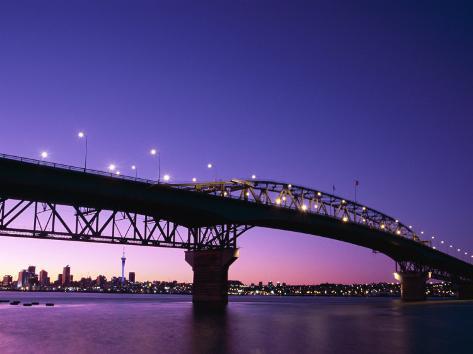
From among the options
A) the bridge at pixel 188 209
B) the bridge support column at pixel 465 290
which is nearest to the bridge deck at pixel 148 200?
the bridge at pixel 188 209

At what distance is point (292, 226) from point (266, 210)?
11366 mm

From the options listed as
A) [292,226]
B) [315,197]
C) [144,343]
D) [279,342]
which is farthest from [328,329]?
[315,197]

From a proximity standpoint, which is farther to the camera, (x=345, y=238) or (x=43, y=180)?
(x=345, y=238)

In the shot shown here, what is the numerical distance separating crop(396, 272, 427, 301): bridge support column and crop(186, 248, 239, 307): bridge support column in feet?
262

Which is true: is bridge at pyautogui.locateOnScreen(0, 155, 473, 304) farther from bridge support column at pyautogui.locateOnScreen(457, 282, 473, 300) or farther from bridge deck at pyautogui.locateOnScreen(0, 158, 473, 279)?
bridge support column at pyautogui.locateOnScreen(457, 282, 473, 300)

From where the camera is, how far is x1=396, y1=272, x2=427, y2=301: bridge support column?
148 meters

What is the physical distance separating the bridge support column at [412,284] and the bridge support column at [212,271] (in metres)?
79.9

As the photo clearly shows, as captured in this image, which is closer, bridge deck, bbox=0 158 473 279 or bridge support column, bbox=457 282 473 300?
bridge deck, bbox=0 158 473 279

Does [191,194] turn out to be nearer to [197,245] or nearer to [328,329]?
[197,245]

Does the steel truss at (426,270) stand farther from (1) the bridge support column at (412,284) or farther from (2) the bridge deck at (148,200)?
(2) the bridge deck at (148,200)

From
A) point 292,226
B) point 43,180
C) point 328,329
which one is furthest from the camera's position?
point 292,226

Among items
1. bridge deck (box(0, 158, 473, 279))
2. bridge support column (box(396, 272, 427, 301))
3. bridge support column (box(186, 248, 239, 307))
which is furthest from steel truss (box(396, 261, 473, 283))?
bridge support column (box(186, 248, 239, 307))

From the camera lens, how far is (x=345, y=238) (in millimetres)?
120000

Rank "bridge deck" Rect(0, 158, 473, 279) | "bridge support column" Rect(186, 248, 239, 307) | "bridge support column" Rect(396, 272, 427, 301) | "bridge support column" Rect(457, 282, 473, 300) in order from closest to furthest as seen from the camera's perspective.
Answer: "bridge deck" Rect(0, 158, 473, 279) → "bridge support column" Rect(186, 248, 239, 307) → "bridge support column" Rect(396, 272, 427, 301) → "bridge support column" Rect(457, 282, 473, 300)
